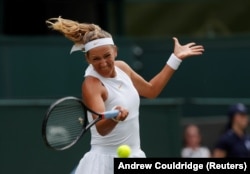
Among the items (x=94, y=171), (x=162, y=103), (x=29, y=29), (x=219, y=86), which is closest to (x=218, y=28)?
(x=29, y=29)

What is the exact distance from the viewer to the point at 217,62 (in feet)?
48.6

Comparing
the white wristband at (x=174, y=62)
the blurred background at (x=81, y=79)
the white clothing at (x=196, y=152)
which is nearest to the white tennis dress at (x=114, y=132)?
the white wristband at (x=174, y=62)

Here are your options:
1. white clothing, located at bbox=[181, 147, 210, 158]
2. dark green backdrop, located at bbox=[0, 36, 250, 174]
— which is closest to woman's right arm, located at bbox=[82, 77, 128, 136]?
white clothing, located at bbox=[181, 147, 210, 158]

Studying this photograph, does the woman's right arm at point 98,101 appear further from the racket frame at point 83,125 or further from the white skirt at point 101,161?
the white skirt at point 101,161

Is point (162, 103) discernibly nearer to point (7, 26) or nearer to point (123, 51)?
point (123, 51)

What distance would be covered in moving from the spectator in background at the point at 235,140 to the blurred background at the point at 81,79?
0.73m

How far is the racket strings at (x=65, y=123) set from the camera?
6.99 m

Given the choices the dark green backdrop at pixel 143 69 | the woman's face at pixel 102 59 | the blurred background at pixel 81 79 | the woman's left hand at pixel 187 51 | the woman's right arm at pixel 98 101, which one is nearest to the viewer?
the woman's right arm at pixel 98 101

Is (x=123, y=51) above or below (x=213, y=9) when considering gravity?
below

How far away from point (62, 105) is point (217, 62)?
8.00 metres

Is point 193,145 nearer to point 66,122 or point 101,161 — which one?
point 101,161

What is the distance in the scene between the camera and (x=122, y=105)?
7387 millimetres

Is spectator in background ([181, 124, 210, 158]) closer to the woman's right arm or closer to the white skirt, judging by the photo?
the white skirt

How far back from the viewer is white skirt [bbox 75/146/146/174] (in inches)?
295
